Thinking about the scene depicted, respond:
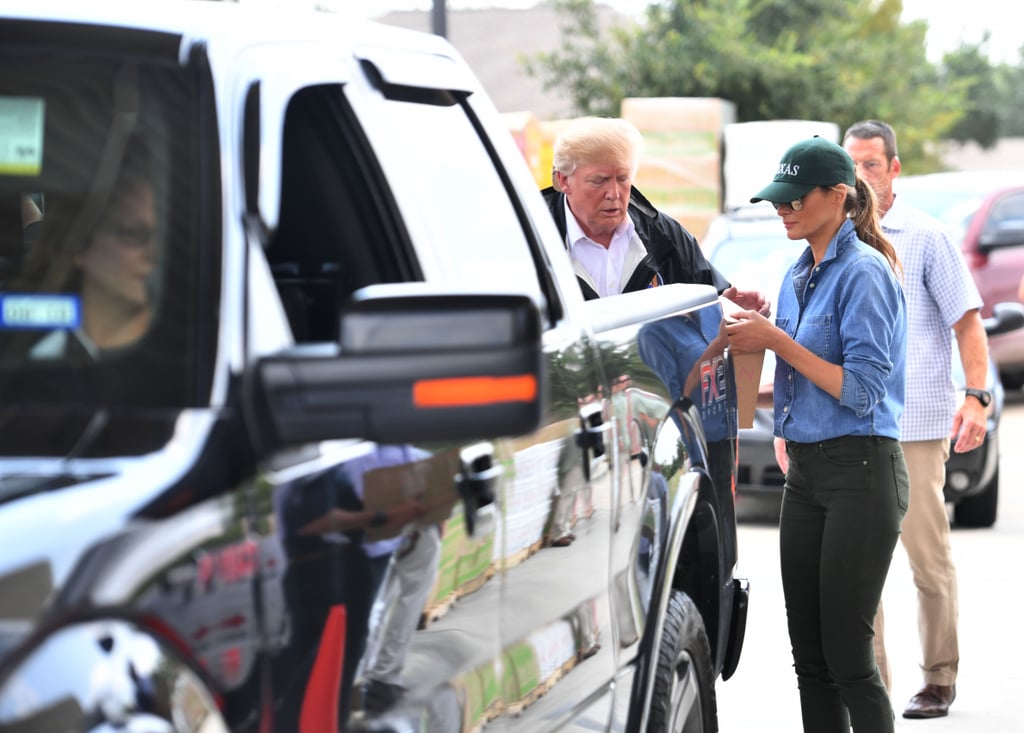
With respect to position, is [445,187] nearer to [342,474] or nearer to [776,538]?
[342,474]

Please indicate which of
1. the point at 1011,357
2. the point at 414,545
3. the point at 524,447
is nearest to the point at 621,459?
the point at 524,447

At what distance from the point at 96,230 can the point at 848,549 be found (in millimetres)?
2973

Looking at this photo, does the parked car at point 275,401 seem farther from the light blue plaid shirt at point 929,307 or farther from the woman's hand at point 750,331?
the light blue plaid shirt at point 929,307

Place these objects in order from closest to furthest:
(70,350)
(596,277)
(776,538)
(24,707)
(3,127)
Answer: (24,707), (70,350), (3,127), (596,277), (776,538)

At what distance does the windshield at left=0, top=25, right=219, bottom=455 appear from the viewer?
2324 mm

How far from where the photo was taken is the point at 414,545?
262 centimetres

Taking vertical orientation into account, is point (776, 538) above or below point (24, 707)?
below

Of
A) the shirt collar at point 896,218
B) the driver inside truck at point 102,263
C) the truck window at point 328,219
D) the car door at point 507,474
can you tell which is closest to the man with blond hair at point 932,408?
the shirt collar at point 896,218

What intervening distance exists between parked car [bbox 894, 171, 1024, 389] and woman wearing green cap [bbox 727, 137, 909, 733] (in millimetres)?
11733

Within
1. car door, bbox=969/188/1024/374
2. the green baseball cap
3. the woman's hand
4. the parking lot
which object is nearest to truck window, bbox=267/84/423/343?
the woman's hand

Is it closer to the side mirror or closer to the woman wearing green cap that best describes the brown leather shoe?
the woman wearing green cap

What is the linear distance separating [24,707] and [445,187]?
173cm

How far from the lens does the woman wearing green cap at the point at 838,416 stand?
4973 mm

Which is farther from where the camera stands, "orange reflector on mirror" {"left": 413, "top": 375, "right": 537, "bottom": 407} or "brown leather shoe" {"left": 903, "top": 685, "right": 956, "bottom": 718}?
"brown leather shoe" {"left": 903, "top": 685, "right": 956, "bottom": 718}
